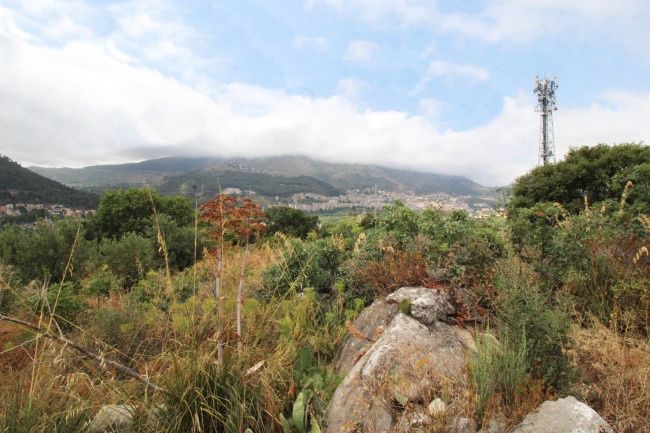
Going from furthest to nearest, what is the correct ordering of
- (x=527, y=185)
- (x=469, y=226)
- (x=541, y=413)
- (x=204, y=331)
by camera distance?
(x=527, y=185) → (x=469, y=226) → (x=204, y=331) → (x=541, y=413)

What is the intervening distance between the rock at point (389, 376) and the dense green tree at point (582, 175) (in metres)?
8.02

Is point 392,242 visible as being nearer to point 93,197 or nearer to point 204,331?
point 204,331

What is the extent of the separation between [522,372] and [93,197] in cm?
5525

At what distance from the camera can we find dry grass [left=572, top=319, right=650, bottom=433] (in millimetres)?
2193

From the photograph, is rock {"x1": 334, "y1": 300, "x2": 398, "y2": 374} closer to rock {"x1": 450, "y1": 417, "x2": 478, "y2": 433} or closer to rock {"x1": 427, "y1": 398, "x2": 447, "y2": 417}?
rock {"x1": 427, "y1": 398, "x2": 447, "y2": 417}

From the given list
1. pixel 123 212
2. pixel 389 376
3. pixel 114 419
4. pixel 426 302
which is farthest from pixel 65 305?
pixel 123 212

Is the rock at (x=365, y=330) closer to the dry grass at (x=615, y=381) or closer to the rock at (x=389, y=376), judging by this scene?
the rock at (x=389, y=376)

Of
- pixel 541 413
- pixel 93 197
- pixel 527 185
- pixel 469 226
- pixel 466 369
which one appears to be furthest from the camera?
pixel 93 197

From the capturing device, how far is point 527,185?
12.5 meters

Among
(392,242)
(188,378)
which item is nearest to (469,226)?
(392,242)

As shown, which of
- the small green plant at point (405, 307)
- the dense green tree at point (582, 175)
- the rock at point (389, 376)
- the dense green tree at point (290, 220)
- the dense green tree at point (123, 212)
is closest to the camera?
the rock at point (389, 376)

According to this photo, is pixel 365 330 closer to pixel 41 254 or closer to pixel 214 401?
pixel 214 401

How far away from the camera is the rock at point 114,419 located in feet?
7.40

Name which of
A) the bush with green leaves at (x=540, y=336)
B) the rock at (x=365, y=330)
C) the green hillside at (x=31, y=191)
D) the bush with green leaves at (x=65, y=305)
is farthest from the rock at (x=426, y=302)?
the green hillside at (x=31, y=191)
